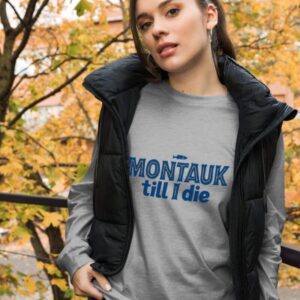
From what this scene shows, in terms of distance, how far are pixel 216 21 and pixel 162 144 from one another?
47cm

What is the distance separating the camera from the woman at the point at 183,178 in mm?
1473

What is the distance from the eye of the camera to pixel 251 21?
6.52 meters

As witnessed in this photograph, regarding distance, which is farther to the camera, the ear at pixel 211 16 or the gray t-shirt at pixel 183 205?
the ear at pixel 211 16

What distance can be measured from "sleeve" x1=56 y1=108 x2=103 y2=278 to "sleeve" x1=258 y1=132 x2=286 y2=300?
1.85 feet

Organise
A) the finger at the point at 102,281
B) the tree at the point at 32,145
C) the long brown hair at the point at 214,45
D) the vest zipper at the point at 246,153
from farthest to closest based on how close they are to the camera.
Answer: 1. the tree at the point at 32,145
2. the long brown hair at the point at 214,45
3. the finger at the point at 102,281
4. the vest zipper at the point at 246,153

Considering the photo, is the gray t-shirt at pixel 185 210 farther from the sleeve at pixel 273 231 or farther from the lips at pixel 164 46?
the lips at pixel 164 46

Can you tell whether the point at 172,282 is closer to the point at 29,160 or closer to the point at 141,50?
the point at 141,50

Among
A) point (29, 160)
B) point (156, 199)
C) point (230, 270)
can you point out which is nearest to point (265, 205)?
point (230, 270)

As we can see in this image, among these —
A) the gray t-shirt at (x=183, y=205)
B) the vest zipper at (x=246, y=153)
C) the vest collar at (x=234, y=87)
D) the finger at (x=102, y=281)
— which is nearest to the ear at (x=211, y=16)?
the vest collar at (x=234, y=87)

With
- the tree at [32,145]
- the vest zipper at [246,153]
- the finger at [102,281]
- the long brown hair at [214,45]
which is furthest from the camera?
the tree at [32,145]

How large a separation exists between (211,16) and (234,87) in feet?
0.85

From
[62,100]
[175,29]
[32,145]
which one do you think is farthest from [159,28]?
[62,100]

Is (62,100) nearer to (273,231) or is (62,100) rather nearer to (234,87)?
(234,87)

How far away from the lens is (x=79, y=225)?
5.50ft
